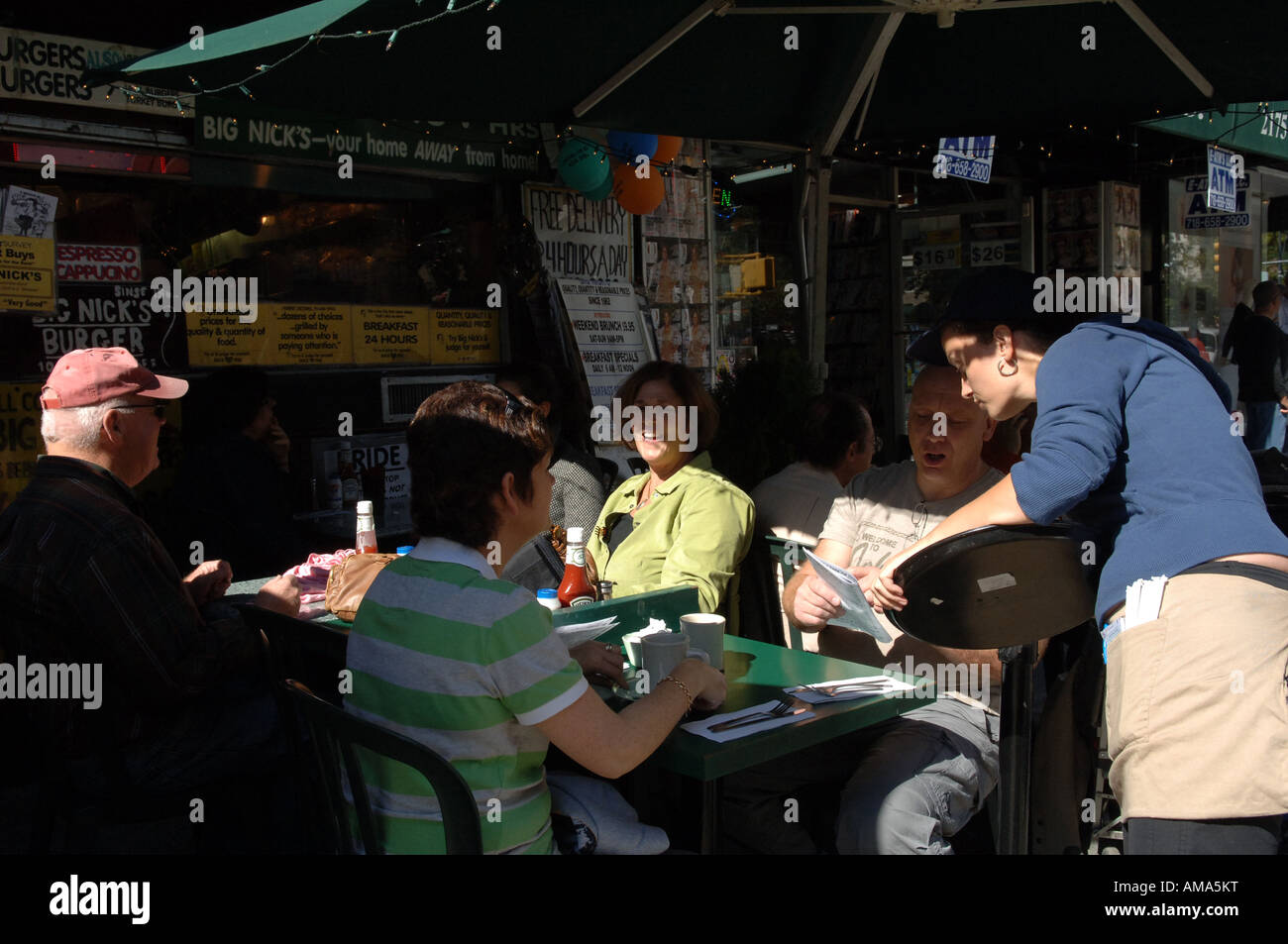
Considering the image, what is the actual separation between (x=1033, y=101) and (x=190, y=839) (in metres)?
4.46

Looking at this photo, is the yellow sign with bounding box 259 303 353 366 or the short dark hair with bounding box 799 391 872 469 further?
the yellow sign with bounding box 259 303 353 366

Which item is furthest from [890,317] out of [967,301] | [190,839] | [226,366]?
[190,839]

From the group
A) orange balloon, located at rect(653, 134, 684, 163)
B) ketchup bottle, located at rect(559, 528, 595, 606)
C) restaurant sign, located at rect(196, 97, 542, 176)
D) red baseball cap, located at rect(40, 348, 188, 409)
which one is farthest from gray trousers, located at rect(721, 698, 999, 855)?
orange balloon, located at rect(653, 134, 684, 163)

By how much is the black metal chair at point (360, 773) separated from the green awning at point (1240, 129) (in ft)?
20.5

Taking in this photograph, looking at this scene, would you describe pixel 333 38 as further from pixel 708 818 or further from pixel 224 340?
pixel 224 340

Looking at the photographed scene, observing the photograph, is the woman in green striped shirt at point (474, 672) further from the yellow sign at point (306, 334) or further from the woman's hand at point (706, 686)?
the yellow sign at point (306, 334)

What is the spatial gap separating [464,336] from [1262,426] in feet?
29.0

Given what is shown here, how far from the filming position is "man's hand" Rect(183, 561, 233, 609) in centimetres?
321

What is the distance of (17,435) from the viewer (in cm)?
490

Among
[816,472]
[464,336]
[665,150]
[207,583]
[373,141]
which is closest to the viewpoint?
[207,583]

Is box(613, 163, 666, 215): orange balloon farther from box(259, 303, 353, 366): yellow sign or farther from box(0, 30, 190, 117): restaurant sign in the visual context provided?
box(0, 30, 190, 117): restaurant sign

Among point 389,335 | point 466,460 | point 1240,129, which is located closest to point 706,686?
point 466,460

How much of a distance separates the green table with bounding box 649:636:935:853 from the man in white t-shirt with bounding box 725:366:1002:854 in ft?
0.58
